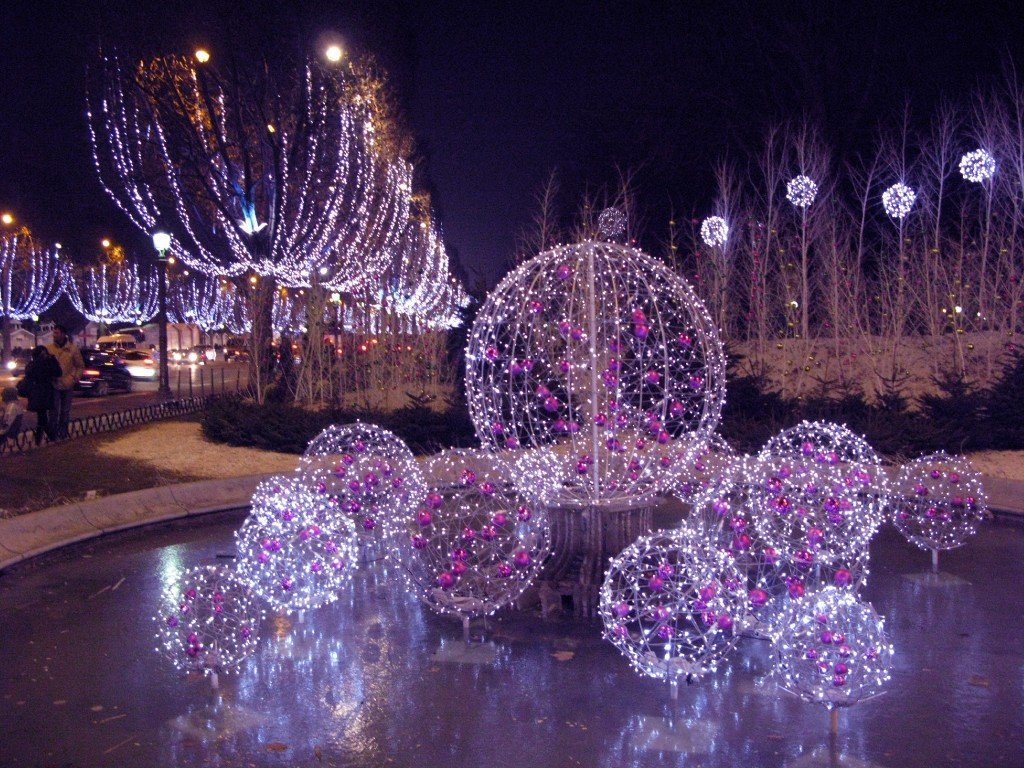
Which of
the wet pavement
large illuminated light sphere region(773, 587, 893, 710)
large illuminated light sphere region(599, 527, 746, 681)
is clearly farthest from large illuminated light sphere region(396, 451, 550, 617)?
large illuminated light sphere region(773, 587, 893, 710)

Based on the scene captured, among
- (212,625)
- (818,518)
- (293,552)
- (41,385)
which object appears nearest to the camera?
(212,625)

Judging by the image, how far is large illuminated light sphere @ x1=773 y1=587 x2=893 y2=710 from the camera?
4.90 meters

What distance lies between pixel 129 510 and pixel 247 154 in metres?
11.5

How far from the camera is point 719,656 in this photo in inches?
220

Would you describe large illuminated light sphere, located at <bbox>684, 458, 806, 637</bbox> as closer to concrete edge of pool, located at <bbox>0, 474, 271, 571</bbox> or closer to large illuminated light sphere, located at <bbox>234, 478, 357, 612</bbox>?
large illuminated light sphere, located at <bbox>234, 478, 357, 612</bbox>

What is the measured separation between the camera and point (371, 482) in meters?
8.66

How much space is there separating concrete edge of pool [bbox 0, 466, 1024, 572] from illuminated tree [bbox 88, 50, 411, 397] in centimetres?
731

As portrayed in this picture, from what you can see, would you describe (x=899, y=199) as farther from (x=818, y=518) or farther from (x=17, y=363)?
(x=17, y=363)

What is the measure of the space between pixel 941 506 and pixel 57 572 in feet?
25.6

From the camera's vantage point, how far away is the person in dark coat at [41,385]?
46.7ft

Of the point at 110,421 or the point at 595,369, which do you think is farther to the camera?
the point at 110,421

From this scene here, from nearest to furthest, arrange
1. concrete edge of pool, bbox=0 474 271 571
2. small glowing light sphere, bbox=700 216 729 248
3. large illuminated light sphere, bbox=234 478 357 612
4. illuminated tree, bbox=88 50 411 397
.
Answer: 1. large illuminated light sphere, bbox=234 478 357 612
2. concrete edge of pool, bbox=0 474 271 571
3. small glowing light sphere, bbox=700 216 729 248
4. illuminated tree, bbox=88 50 411 397

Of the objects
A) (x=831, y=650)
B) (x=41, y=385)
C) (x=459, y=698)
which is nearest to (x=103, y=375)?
(x=41, y=385)

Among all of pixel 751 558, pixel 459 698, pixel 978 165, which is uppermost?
pixel 978 165
